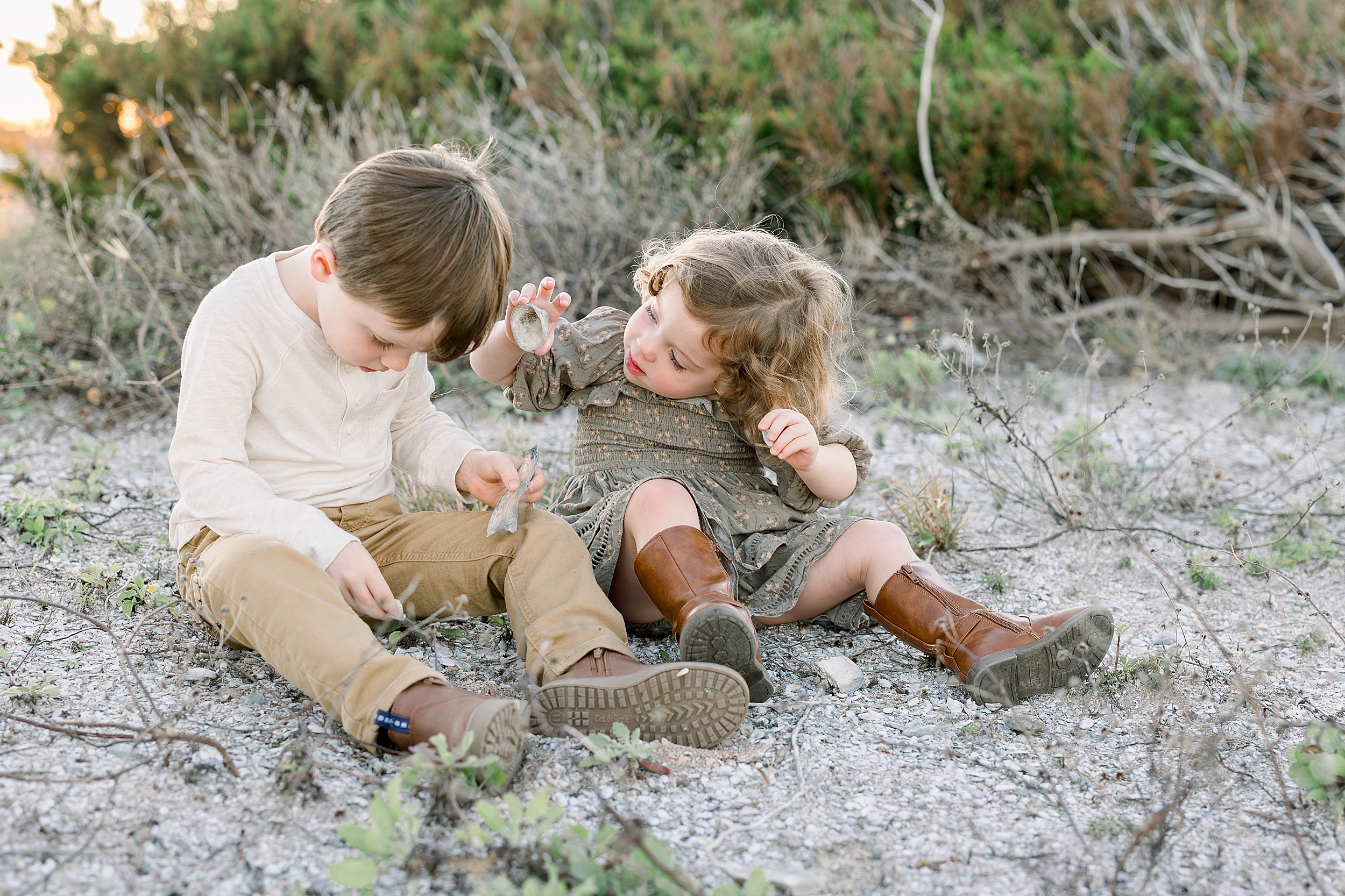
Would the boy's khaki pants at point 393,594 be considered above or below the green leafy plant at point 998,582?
above

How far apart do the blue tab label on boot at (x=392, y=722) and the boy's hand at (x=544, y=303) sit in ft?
2.74

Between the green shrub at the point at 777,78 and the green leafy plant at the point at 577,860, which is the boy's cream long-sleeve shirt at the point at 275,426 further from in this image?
the green shrub at the point at 777,78

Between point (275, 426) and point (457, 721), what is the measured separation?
78 centimetres

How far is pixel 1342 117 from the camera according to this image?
15.5 feet

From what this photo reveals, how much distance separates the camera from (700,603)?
1.98 meters

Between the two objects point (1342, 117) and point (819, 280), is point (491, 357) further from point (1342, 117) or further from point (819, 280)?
point (1342, 117)

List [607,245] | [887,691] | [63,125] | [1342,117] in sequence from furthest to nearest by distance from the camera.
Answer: [63,125], [1342,117], [607,245], [887,691]

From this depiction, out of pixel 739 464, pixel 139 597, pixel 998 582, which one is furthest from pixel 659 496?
pixel 139 597

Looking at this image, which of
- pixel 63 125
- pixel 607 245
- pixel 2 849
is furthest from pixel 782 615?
pixel 63 125

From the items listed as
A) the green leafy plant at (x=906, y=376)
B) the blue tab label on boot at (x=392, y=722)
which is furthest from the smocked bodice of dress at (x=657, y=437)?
the green leafy plant at (x=906, y=376)

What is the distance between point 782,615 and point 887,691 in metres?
0.30

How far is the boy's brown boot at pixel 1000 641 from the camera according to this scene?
2027mm

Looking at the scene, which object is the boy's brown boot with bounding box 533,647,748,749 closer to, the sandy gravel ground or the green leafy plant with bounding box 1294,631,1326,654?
the sandy gravel ground

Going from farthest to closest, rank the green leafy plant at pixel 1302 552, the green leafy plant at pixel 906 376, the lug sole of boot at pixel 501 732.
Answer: the green leafy plant at pixel 906 376, the green leafy plant at pixel 1302 552, the lug sole of boot at pixel 501 732
